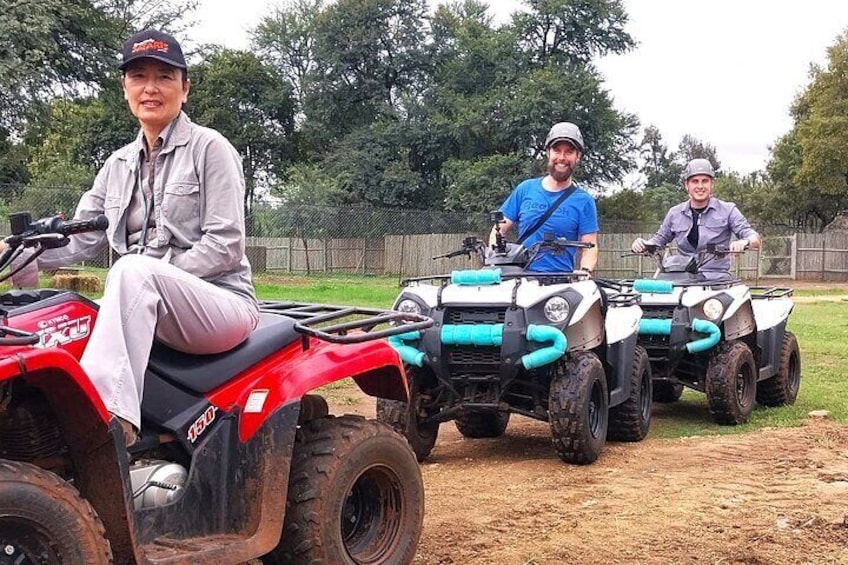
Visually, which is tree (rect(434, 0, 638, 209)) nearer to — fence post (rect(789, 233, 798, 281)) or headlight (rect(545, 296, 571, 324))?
fence post (rect(789, 233, 798, 281))

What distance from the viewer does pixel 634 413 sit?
7.07m

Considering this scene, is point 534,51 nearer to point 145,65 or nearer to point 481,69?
point 481,69

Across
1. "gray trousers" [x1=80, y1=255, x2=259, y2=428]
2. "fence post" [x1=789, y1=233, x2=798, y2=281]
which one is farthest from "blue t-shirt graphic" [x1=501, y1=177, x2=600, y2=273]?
"fence post" [x1=789, y1=233, x2=798, y2=281]

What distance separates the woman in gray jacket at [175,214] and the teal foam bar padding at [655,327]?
16.3 feet

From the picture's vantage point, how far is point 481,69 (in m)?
43.2

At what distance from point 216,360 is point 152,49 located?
1.09 meters

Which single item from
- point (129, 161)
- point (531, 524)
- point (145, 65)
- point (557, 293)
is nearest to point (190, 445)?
point (129, 161)

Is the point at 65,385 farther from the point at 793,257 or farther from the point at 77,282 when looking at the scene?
the point at 793,257

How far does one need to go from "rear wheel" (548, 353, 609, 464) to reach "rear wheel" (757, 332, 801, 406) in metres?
3.09

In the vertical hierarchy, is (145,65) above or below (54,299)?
above

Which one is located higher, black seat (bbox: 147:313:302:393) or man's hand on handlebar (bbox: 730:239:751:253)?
man's hand on handlebar (bbox: 730:239:751:253)

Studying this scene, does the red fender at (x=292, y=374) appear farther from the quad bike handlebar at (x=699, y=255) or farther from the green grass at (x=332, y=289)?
the green grass at (x=332, y=289)

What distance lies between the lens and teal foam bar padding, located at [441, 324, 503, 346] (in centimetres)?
616

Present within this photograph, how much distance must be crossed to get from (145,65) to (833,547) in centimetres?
343
